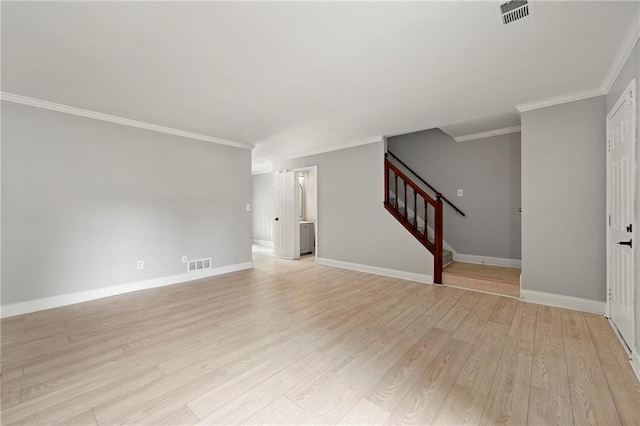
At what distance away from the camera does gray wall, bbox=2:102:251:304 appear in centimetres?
311

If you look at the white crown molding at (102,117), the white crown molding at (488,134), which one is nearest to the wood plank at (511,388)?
the white crown molding at (488,134)

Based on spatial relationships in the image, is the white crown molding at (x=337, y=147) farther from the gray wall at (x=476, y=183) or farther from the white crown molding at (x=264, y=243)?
the white crown molding at (x=264, y=243)

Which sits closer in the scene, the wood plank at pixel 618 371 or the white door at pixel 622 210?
the wood plank at pixel 618 371

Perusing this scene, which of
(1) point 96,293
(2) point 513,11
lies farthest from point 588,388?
(1) point 96,293

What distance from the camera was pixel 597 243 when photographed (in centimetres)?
301

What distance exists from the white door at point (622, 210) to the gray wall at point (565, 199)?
→ 0.53 ft

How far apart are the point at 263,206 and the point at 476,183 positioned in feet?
20.7

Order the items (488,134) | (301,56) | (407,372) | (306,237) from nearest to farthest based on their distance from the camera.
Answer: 1. (407,372)
2. (301,56)
3. (488,134)
4. (306,237)

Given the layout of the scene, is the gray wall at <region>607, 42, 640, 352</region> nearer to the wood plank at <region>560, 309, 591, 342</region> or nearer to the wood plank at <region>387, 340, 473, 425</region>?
the wood plank at <region>560, 309, 591, 342</region>

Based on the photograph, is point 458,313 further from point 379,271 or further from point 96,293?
point 96,293

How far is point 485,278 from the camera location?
3.87 meters

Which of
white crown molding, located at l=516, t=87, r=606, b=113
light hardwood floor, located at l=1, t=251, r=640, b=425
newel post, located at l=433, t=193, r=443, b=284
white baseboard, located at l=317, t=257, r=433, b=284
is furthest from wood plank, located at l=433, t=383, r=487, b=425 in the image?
white crown molding, located at l=516, t=87, r=606, b=113

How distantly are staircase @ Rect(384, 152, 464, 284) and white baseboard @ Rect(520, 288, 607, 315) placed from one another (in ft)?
3.77

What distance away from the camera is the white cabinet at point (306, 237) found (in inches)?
280
